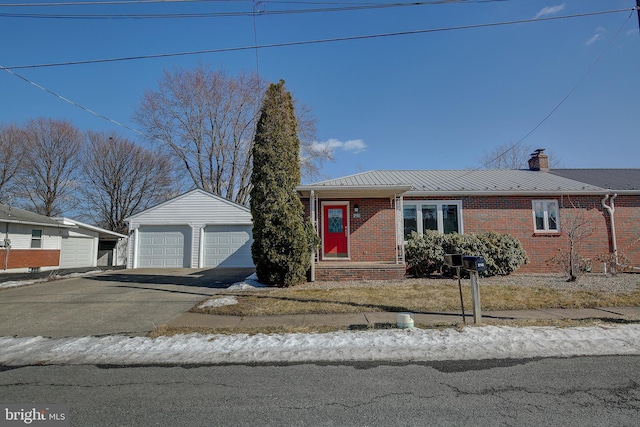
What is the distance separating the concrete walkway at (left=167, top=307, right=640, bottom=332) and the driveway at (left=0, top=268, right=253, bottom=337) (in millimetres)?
825

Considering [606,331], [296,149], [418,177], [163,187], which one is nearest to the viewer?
[606,331]

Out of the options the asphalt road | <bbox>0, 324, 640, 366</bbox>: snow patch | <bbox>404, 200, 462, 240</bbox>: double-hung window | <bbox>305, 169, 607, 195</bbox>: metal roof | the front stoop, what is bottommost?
the asphalt road

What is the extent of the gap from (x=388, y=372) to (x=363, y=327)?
5.63ft

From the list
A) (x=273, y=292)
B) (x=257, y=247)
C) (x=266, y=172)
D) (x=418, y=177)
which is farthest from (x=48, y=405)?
(x=418, y=177)

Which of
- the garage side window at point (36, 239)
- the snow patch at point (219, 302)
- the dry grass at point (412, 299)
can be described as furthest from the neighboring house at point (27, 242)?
the dry grass at point (412, 299)

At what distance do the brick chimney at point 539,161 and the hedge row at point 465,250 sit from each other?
6.52 m

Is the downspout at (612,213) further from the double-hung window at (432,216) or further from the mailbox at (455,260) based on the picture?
the mailbox at (455,260)

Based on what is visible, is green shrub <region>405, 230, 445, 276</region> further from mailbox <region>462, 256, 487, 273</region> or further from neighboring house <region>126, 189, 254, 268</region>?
Answer: neighboring house <region>126, 189, 254, 268</region>

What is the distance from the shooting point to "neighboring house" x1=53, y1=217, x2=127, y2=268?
64.2 feet

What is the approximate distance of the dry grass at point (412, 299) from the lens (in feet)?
22.3

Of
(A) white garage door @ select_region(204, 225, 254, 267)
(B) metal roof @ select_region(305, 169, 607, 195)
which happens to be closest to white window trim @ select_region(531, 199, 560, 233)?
(B) metal roof @ select_region(305, 169, 607, 195)

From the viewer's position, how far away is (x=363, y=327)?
5543 mm

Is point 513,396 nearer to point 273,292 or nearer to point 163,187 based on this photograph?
point 273,292

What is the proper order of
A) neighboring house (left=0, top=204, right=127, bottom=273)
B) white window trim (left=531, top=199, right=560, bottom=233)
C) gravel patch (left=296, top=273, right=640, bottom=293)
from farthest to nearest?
neighboring house (left=0, top=204, right=127, bottom=273) < white window trim (left=531, top=199, right=560, bottom=233) < gravel patch (left=296, top=273, right=640, bottom=293)
